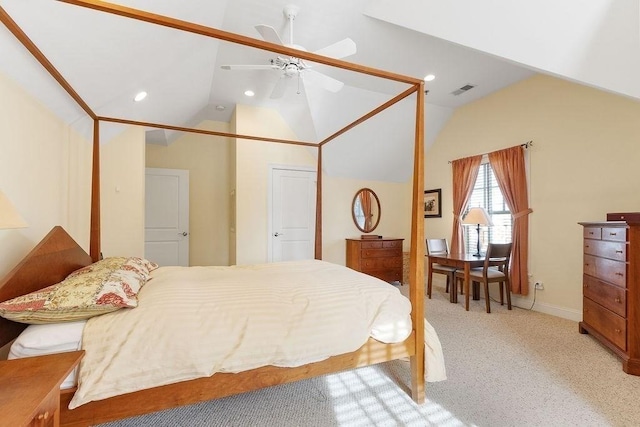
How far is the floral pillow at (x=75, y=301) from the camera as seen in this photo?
3.98ft

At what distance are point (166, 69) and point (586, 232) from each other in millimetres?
4430

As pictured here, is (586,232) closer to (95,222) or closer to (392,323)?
(392,323)

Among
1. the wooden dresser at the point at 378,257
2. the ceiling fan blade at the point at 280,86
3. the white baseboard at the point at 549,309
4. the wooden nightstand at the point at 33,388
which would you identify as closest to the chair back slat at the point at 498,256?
the white baseboard at the point at 549,309

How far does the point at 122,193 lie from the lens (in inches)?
133

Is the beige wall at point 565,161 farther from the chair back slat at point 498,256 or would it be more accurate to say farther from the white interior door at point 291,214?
the white interior door at point 291,214

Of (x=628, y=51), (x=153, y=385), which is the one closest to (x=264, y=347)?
(x=153, y=385)

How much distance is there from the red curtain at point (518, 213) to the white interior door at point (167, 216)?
479 cm

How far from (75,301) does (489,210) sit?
4.65 meters

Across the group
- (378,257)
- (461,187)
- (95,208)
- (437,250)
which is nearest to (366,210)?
(378,257)

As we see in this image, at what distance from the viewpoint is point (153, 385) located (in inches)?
49.7

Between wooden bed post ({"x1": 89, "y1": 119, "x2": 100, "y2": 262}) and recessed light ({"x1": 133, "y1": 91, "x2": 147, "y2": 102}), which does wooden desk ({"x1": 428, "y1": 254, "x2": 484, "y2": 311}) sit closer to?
wooden bed post ({"x1": 89, "y1": 119, "x2": 100, "y2": 262})

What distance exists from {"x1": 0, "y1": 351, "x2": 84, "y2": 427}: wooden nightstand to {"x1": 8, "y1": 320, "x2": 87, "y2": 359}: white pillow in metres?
0.17

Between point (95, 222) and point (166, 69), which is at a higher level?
point (166, 69)

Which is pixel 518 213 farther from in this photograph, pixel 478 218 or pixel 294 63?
pixel 294 63
